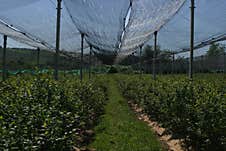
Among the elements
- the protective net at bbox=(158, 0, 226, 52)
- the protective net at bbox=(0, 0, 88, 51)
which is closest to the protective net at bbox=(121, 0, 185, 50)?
the protective net at bbox=(158, 0, 226, 52)

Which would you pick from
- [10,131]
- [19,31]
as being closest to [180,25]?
[19,31]

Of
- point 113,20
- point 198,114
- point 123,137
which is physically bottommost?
point 123,137

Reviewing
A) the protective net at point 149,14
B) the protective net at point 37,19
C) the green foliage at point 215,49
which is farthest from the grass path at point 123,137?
the green foliage at point 215,49

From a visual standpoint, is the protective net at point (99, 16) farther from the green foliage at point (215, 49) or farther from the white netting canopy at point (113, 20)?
the green foliage at point (215, 49)

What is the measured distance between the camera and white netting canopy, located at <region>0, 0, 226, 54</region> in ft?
38.1

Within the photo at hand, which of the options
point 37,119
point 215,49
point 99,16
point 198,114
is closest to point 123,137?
point 198,114

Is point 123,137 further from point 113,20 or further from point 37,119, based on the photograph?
point 113,20

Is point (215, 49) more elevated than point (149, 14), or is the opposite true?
point (149, 14)

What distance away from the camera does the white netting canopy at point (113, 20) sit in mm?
11625

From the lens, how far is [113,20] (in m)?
17.1

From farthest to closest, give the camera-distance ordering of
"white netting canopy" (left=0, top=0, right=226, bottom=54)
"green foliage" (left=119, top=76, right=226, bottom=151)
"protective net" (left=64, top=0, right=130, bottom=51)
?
"protective net" (left=64, top=0, right=130, bottom=51)
"white netting canopy" (left=0, top=0, right=226, bottom=54)
"green foliage" (left=119, top=76, right=226, bottom=151)

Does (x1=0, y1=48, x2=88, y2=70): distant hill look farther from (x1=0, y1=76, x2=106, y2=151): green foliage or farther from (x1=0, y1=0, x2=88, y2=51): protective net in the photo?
(x1=0, y1=76, x2=106, y2=151): green foliage

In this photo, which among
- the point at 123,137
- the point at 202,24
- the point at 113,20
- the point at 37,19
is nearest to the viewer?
the point at 123,137

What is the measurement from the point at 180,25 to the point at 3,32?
823 centimetres
